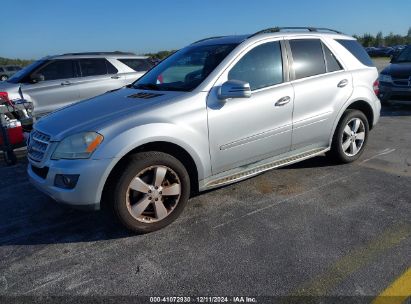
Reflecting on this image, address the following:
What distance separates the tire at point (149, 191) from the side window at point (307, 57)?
6.15 ft

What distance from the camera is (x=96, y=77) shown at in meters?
7.90

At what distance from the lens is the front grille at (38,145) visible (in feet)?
10.8

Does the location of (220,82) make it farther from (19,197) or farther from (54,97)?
(54,97)

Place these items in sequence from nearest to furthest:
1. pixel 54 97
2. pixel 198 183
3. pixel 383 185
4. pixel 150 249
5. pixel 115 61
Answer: pixel 150 249 → pixel 198 183 → pixel 383 185 → pixel 54 97 → pixel 115 61

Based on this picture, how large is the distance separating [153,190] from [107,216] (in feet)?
2.53

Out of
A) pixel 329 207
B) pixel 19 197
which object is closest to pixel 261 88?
pixel 329 207

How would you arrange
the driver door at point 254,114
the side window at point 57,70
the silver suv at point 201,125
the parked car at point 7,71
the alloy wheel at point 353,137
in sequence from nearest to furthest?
the silver suv at point 201,125 → the driver door at point 254,114 → the alloy wheel at point 353,137 → the side window at point 57,70 → the parked car at point 7,71

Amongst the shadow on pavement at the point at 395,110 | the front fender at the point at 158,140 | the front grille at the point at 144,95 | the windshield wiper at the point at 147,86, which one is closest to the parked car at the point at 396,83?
the shadow on pavement at the point at 395,110

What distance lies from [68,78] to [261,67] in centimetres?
517

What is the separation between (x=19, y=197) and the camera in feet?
14.3

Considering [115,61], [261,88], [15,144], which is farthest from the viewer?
[115,61]

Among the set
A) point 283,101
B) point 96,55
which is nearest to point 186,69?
point 283,101

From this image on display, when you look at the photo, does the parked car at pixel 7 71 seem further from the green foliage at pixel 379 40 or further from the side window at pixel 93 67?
the green foliage at pixel 379 40

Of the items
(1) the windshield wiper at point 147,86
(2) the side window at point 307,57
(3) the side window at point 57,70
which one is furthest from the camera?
(3) the side window at point 57,70
